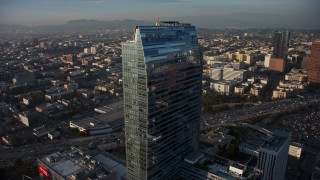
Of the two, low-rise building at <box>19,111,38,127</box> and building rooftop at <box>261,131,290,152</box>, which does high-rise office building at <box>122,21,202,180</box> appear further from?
low-rise building at <box>19,111,38,127</box>

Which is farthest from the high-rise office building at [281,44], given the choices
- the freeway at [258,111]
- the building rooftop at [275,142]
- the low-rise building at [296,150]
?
the building rooftop at [275,142]

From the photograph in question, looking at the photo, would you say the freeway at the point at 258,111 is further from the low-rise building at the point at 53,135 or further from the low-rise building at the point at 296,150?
the low-rise building at the point at 53,135

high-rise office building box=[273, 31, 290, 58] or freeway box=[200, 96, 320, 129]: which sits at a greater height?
high-rise office building box=[273, 31, 290, 58]

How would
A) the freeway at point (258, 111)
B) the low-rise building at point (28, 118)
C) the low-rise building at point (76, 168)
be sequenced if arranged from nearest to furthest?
the low-rise building at point (76, 168), the low-rise building at point (28, 118), the freeway at point (258, 111)

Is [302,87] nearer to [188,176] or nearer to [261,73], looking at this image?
[261,73]

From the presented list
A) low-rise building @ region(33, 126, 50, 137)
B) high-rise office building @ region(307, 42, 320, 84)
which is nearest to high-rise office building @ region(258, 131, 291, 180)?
low-rise building @ region(33, 126, 50, 137)

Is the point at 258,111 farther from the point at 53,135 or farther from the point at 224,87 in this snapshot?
the point at 53,135
